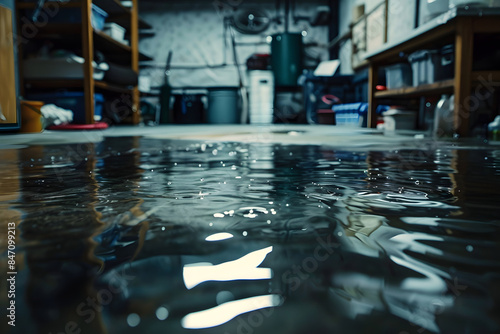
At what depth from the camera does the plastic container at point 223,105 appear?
6.61m

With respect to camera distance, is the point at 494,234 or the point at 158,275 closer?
the point at 158,275

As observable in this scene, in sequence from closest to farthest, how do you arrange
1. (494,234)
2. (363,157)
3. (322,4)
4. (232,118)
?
1. (494,234)
2. (363,157)
3. (232,118)
4. (322,4)

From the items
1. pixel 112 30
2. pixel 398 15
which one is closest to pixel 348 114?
pixel 398 15

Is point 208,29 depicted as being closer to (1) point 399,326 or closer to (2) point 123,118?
(2) point 123,118

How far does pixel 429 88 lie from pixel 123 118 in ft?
13.9

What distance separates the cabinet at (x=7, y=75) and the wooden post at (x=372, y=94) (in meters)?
3.19

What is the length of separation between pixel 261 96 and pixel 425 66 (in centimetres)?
374

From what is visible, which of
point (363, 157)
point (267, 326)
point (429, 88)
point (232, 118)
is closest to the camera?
point (267, 326)

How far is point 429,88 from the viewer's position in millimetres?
2971

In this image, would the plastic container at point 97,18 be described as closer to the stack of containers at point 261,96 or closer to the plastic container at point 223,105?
the plastic container at point 223,105

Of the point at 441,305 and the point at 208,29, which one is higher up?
the point at 208,29

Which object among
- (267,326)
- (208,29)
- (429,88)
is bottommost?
(267,326)

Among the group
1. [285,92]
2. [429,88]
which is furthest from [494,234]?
[285,92]

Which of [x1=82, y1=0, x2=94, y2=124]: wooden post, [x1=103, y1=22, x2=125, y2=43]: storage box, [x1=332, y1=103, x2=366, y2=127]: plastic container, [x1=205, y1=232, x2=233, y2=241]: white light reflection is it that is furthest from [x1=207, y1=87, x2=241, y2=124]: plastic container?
[x1=205, y1=232, x2=233, y2=241]: white light reflection
